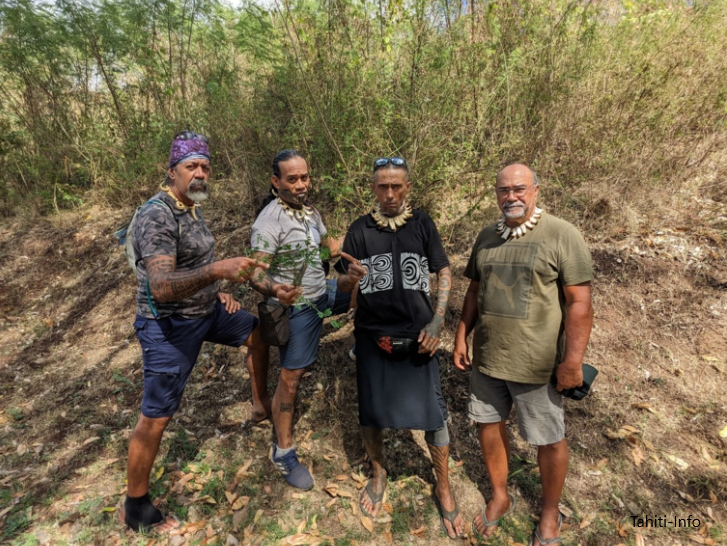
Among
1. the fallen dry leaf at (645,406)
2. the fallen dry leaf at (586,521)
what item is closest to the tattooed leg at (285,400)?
the fallen dry leaf at (586,521)

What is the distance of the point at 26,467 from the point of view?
309cm

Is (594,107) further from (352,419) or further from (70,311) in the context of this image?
(70,311)

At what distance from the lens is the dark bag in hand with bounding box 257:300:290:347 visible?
249cm

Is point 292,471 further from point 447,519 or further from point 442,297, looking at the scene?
point 442,297

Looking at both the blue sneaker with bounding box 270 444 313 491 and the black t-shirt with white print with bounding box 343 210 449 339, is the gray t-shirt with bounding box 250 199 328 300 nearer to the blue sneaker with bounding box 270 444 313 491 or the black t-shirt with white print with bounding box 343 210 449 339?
the black t-shirt with white print with bounding box 343 210 449 339

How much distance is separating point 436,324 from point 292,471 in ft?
5.59

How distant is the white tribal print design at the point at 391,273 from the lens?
2324 millimetres

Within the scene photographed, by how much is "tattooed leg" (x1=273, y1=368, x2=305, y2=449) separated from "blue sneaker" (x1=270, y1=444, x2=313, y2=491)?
0.16 meters

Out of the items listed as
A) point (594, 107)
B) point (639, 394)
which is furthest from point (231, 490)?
point (594, 107)

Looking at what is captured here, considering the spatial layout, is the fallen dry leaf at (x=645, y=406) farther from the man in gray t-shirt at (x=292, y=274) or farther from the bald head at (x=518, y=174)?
the man in gray t-shirt at (x=292, y=274)

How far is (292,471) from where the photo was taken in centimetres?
284

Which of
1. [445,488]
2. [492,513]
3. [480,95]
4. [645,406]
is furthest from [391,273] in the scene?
[480,95]

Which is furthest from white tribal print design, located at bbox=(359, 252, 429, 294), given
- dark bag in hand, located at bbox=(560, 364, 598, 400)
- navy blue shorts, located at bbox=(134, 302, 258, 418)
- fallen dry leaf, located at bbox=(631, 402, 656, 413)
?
fallen dry leaf, located at bbox=(631, 402, 656, 413)

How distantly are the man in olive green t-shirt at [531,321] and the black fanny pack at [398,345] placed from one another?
408mm
